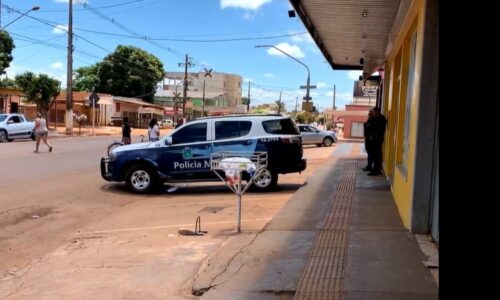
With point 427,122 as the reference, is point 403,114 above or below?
above

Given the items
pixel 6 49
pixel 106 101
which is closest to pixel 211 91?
pixel 106 101

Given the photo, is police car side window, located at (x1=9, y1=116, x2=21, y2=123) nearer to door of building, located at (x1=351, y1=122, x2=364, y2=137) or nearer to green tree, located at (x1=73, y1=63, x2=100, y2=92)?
door of building, located at (x1=351, y1=122, x2=364, y2=137)

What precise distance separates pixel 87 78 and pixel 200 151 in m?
66.5

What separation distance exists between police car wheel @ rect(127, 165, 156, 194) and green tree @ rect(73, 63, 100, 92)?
2473 inches

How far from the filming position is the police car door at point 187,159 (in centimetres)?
1290

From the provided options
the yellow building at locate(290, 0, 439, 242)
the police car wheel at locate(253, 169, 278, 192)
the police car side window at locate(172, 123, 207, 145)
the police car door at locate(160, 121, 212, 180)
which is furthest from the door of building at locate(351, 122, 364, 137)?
the police car door at locate(160, 121, 212, 180)

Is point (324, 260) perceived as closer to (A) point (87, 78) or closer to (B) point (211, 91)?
(A) point (87, 78)

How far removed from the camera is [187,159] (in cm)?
1291

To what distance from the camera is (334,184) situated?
41.8 feet

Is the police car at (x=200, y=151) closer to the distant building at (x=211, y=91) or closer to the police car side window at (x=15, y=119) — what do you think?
the police car side window at (x=15, y=119)

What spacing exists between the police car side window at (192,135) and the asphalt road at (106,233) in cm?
124
